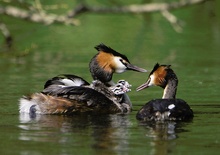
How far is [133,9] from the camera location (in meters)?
8.99

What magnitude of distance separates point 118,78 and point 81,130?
502cm

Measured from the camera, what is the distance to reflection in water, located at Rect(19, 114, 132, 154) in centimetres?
916

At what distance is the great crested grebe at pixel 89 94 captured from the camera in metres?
11.5

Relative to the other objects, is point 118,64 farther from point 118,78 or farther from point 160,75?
point 118,78

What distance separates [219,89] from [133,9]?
446 cm

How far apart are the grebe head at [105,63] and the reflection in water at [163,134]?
2.10 meters

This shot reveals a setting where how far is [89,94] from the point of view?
1166 centimetres

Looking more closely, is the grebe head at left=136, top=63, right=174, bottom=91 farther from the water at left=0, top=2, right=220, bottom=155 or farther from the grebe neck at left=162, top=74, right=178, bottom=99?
the water at left=0, top=2, right=220, bottom=155

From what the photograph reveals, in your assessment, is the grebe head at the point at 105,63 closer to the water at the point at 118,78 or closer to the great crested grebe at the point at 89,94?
the great crested grebe at the point at 89,94

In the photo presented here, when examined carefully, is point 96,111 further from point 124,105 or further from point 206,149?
point 206,149

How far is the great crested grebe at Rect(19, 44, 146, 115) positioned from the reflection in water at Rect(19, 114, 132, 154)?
22 centimetres

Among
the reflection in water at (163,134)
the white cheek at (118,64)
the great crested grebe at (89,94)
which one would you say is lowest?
the reflection in water at (163,134)

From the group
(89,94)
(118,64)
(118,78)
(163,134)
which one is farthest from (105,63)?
(163,134)

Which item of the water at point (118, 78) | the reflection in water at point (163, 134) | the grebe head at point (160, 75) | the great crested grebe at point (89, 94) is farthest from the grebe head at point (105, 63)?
the reflection in water at point (163, 134)
